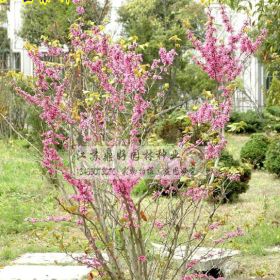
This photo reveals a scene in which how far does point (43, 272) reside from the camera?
5387mm

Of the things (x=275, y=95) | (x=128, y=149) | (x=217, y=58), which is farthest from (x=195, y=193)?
(x=275, y=95)

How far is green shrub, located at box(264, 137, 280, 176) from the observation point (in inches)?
402

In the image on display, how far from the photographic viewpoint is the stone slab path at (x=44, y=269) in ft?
17.2

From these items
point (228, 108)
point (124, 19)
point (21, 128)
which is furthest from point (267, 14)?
point (124, 19)

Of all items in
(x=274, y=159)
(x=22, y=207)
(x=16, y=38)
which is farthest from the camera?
(x=16, y=38)

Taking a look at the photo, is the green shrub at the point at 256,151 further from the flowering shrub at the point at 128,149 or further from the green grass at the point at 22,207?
the flowering shrub at the point at 128,149

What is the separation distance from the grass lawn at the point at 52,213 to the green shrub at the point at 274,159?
0.62 feet

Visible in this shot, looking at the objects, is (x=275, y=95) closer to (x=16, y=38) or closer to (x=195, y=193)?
(x=195, y=193)

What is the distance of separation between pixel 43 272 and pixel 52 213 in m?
2.70

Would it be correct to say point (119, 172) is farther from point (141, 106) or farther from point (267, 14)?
point (267, 14)

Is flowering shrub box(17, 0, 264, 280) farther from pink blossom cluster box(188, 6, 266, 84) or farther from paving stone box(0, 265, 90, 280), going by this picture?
paving stone box(0, 265, 90, 280)

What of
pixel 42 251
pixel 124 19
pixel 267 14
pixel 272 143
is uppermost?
pixel 124 19

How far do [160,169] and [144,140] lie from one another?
447mm

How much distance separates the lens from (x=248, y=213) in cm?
803
